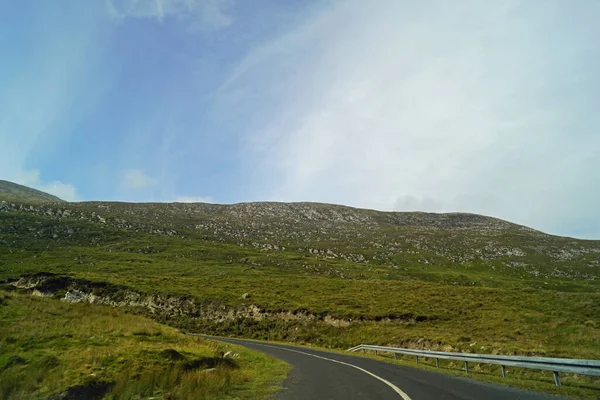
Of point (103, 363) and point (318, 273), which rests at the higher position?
point (318, 273)

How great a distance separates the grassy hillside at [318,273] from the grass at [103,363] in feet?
42.0

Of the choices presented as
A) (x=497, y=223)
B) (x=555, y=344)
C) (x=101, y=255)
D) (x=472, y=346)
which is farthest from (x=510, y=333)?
(x=497, y=223)

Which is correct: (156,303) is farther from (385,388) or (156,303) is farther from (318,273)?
(385,388)

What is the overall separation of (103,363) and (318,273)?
253ft

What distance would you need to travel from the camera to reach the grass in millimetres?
10438

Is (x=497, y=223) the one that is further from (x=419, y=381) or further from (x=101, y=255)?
(x=419, y=381)

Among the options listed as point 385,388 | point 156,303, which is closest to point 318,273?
point 156,303

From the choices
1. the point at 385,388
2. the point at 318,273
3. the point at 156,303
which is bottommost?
the point at 385,388

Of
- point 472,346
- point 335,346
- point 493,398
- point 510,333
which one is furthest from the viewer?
point 335,346

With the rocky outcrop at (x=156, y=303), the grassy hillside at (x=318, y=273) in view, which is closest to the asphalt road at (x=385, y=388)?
the grassy hillside at (x=318, y=273)

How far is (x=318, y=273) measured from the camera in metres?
87.4

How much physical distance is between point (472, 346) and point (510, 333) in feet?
24.6

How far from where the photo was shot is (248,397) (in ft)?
36.1

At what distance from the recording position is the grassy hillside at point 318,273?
115 ft
